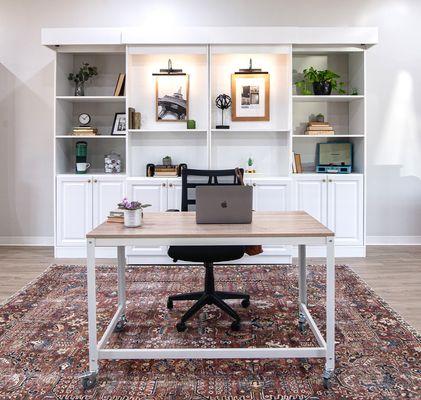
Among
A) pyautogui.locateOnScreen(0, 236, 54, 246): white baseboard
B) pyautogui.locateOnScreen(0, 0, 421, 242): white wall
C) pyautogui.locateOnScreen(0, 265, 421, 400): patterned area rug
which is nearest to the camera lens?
pyautogui.locateOnScreen(0, 265, 421, 400): patterned area rug

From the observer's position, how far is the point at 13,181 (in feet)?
17.3

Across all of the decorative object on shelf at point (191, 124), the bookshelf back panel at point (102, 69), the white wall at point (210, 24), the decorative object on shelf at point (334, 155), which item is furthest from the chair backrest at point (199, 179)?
the white wall at point (210, 24)

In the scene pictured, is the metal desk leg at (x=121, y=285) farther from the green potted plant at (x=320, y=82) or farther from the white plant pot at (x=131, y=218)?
the green potted plant at (x=320, y=82)

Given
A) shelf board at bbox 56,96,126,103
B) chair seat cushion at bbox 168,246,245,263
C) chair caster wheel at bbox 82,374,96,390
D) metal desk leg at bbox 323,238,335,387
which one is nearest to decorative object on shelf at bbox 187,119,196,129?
shelf board at bbox 56,96,126,103

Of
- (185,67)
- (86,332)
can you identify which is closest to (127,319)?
(86,332)

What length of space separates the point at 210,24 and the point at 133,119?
60.1 inches

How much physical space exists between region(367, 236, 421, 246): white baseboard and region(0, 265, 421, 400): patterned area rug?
5.24 ft

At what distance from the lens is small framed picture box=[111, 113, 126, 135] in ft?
16.3

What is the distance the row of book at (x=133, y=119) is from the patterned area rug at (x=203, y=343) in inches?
65.8

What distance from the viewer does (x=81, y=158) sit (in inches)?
193

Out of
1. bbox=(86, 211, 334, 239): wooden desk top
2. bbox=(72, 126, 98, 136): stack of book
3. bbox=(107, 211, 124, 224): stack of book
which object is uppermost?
bbox=(72, 126, 98, 136): stack of book

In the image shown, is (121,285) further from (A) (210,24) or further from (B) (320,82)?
(A) (210,24)

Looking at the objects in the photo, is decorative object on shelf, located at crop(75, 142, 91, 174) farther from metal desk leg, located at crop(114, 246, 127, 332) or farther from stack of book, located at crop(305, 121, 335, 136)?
stack of book, located at crop(305, 121, 335, 136)

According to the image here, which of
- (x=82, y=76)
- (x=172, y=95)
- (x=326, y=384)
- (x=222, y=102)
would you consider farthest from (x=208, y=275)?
(x=82, y=76)
